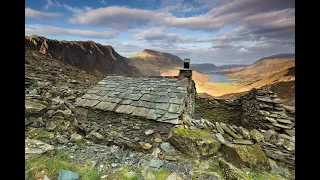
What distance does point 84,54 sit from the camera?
49125mm

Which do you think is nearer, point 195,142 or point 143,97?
point 195,142

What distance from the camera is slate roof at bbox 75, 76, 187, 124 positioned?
6.96 metres

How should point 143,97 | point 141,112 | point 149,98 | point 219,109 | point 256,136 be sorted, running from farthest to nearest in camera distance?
point 219,109, point 143,97, point 149,98, point 141,112, point 256,136

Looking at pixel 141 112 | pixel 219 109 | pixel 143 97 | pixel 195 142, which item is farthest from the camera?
pixel 219 109

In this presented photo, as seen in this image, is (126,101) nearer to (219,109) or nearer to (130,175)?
(130,175)

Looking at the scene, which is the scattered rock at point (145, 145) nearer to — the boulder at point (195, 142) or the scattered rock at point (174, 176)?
the boulder at point (195, 142)

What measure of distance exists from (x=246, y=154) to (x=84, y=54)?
2095 inches

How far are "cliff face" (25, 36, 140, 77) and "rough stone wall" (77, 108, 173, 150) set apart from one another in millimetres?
32382

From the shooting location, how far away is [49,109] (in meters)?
9.14

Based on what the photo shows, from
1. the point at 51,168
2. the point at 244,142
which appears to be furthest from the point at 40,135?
the point at 244,142

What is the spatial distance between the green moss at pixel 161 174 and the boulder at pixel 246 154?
2013 mm

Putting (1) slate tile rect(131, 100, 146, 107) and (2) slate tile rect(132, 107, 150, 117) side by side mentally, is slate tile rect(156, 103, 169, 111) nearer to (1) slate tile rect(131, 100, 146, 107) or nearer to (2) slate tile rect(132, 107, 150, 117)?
(2) slate tile rect(132, 107, 150, 117)
